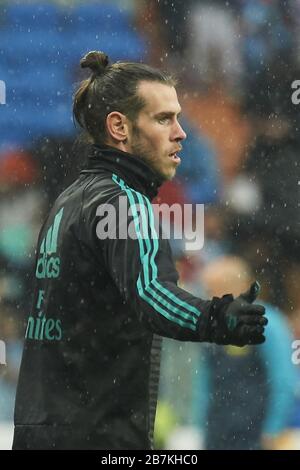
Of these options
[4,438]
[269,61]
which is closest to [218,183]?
[269,61]

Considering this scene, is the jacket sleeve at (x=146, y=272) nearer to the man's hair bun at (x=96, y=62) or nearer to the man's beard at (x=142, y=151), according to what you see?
the man's beard at (x=142, y=151)

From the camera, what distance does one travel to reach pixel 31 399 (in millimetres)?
2631

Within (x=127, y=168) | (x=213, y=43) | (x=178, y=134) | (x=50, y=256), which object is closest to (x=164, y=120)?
(x=178, y=134)

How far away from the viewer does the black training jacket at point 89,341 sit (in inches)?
100

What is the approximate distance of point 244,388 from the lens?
4.78m

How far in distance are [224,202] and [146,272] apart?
253cm

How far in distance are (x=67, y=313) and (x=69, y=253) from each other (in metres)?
0.13

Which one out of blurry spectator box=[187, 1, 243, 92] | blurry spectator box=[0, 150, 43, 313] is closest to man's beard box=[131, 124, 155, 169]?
blurry spectator box=[0, 150, 43, 313]

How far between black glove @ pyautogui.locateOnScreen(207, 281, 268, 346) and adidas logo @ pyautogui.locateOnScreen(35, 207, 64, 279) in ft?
1.48

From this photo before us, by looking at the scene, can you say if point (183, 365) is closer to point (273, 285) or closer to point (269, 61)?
point (273, 285)

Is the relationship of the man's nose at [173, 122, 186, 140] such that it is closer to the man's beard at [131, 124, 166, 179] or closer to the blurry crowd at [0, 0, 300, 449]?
the man's beard at [131, 124, 166, 179]

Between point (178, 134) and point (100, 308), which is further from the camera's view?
point (178, 134)

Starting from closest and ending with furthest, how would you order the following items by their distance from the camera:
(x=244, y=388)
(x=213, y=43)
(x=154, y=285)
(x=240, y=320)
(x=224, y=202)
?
(x=240, y=320) → (x=154, y=285) → (x=244, y=388) → (x=224, y=202) → (x=213, y=43)

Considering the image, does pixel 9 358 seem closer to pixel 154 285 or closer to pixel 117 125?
pixel 117 125
